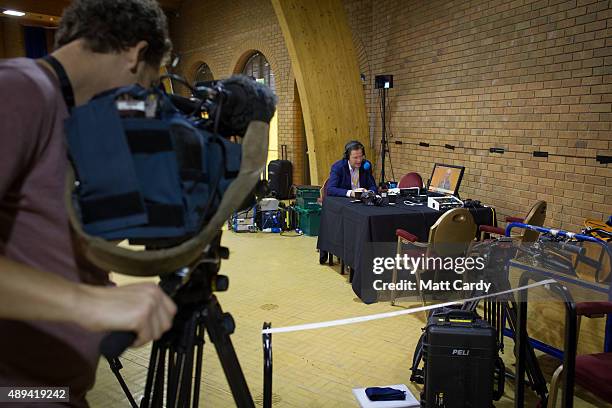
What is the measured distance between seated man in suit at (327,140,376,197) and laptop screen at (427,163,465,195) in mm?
692

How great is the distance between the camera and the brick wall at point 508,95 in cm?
407

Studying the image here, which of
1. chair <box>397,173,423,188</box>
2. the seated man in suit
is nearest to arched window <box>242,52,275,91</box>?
chair <box>397,173,423,188</box>

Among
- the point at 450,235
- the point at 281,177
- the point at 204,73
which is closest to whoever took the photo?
the point at 450,235

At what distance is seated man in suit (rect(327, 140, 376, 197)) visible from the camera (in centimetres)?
496

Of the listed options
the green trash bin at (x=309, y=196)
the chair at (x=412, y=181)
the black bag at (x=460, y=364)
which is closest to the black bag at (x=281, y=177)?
the green trash bin at (x=309, y=196)

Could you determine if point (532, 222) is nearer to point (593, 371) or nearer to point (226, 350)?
point (593, 371)

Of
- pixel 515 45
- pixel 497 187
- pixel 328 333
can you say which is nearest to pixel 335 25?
pixel 515 45

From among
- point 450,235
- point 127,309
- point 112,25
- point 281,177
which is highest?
point 112,25

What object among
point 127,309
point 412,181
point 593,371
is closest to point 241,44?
point 412,181

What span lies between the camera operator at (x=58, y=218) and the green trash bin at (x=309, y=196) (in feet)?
18.1

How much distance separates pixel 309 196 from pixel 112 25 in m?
5.63

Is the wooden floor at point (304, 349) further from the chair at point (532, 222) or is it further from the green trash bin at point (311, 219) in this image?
the green trash bin at point (311, 219)

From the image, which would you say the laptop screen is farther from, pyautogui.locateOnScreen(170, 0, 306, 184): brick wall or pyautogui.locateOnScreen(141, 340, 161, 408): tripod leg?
pyautogui.locateOnScreen(141, 340, 161, 408): tripod leg

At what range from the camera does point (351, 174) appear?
5.09 m
